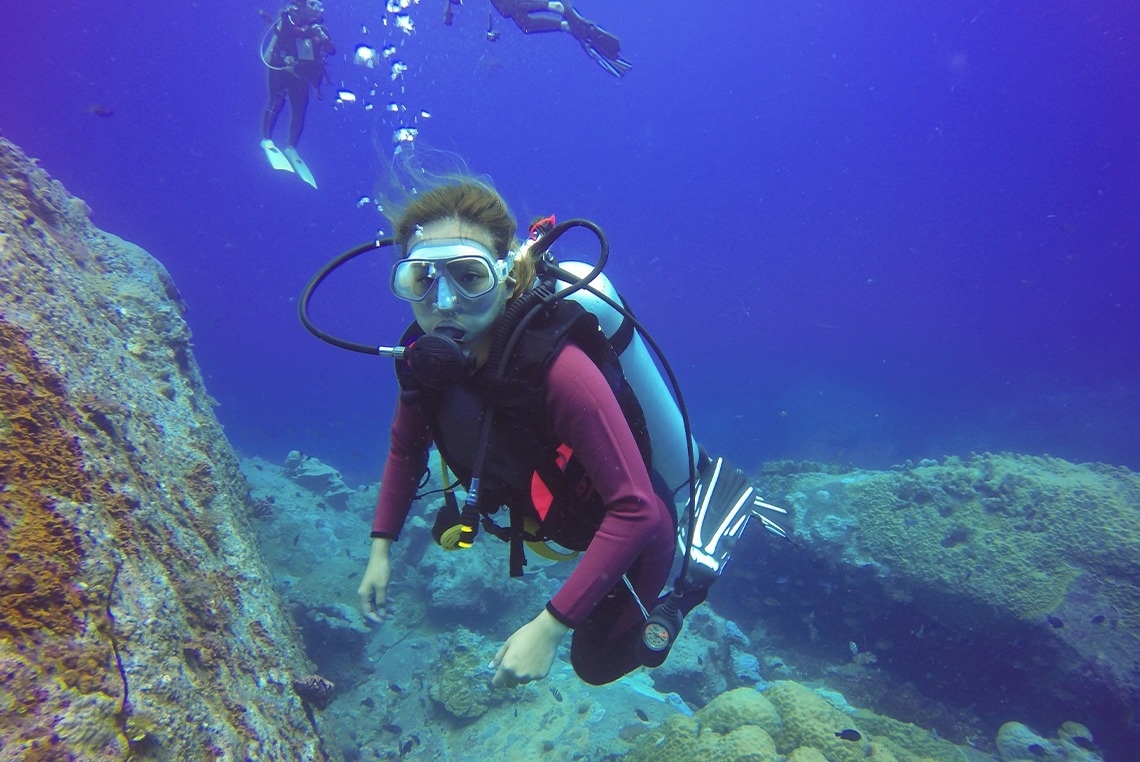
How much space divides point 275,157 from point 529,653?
14837 mm

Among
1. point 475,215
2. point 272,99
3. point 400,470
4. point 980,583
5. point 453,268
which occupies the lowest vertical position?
point 400,470

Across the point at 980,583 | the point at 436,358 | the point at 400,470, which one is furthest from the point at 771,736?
the point at 436,358

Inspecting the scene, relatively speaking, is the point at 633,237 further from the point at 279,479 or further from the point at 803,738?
the point at 803,738

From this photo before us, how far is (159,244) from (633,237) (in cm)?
8620

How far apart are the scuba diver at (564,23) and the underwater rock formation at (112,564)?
1215cm

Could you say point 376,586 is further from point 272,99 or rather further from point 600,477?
point 272,99

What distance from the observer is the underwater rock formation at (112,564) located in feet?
5.83

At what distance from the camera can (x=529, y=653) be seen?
1.88m

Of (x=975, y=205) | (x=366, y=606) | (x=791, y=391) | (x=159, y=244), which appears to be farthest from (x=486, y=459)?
(x=975, y=205)

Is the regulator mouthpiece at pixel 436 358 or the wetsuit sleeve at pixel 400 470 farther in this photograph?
the wetsuit sleeve at pixel 400 470

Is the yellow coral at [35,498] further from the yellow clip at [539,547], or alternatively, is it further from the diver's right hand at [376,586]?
the yellow clip at [539,547]

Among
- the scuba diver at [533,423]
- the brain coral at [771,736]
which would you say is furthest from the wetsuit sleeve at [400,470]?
the brain coral at [771,736]

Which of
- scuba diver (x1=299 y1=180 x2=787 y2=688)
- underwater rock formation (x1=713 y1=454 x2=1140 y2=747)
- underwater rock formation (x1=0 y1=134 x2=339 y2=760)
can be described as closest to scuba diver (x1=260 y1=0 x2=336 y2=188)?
underwater rock formation (x1=0 y1=134 x2=339 y2=760)

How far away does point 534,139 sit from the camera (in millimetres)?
108375
